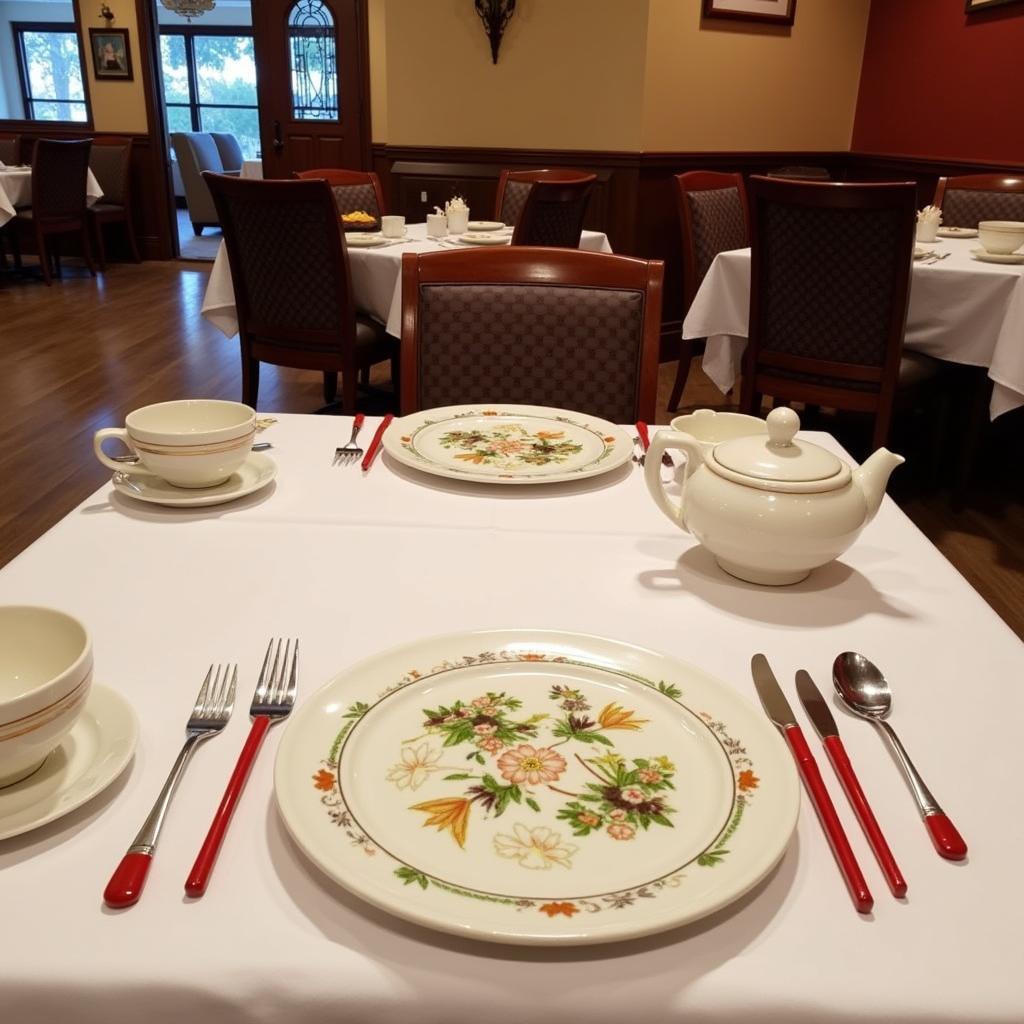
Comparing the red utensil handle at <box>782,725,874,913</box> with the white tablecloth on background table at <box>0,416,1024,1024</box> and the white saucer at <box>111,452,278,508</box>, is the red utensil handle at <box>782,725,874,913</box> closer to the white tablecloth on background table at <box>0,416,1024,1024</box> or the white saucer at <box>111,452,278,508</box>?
the white tablecloth on background table at <box>0,416,1024,1024</box>

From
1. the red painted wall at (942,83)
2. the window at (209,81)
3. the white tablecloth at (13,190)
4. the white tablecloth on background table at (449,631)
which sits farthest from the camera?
the window at (209,81)

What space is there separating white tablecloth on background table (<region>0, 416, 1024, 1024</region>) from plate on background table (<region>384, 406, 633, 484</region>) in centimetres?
2

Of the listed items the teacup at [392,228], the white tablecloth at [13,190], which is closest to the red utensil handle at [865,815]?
the teacup at [392,228]

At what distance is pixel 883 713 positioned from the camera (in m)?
0.61

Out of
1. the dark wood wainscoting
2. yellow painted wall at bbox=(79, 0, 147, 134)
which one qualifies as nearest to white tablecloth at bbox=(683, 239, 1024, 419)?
the dark wood wainscoting

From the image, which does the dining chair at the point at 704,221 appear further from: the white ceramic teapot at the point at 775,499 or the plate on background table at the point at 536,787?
the plate on background table at the point at 536,787

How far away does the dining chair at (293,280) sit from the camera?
102 inches

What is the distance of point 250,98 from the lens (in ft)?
36.1

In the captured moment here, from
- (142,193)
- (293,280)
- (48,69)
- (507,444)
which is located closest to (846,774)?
(507,444)

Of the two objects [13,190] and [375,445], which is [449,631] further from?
[13,190]

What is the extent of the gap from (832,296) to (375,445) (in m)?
1.74

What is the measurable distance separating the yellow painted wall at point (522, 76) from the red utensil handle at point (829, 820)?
431cm

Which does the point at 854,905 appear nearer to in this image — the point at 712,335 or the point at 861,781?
the point at 861,781

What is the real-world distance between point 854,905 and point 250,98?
1214 cm
